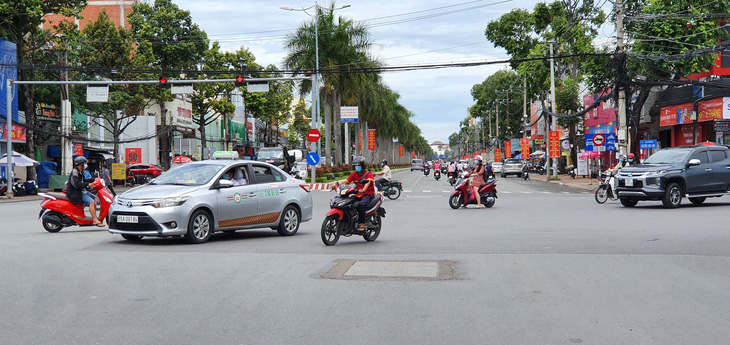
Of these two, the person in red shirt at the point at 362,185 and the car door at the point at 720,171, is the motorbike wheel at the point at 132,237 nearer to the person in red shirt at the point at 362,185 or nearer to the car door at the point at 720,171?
the person in red shirt at the point at 362,185

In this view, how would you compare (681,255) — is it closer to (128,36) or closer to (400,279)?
(400,279)

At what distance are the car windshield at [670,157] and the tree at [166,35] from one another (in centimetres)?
4105

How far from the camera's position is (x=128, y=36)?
51406mm

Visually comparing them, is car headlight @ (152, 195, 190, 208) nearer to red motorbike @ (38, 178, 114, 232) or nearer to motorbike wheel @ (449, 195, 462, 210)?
red motorbike @ (38, 178, 114, 232)

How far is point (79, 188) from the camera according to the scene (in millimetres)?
14547

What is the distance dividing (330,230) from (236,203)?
1.98 metres

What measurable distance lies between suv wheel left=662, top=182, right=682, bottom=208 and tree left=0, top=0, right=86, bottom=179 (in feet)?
108

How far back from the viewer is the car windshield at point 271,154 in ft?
143

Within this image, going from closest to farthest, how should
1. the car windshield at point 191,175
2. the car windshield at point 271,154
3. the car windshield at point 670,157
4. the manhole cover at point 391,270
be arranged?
the manhole cover at point 391,270 < the car windshield at point 191,175 < the car windshield at point 670,157 < the car windshield at point 271,154

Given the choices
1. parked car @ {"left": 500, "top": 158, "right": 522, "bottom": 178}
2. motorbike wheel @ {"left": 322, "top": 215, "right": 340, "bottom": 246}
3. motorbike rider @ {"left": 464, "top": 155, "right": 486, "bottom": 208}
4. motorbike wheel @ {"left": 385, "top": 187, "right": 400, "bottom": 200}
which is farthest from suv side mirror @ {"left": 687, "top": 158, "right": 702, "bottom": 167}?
parked car @ {"left": 500, "top": 158, "right": 522, "bottom": 178}

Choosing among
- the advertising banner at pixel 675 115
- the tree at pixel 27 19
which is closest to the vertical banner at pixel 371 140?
the advertising banner at pixel 675 115

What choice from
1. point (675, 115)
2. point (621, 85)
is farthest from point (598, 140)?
point (675, 115)

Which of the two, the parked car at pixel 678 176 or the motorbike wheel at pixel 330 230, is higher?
the parked car at pixel 678 176

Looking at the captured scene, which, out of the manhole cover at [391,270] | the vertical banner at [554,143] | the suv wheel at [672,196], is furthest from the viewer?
the vertical banner at [554,143]
